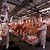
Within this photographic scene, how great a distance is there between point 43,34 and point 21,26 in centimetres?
32

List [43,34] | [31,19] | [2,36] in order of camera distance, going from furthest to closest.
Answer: [31,19], [43,34], [2,36]

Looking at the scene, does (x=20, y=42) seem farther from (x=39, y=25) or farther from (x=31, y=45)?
(x=39, y=25)

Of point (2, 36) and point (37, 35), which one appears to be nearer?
point (2, 36)

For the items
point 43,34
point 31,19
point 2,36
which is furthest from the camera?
point 31,19

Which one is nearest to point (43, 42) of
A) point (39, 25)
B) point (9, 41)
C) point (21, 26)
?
point (39, 25)

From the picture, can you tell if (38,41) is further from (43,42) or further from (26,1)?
(26,1)

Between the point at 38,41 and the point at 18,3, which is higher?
the point at 18,3

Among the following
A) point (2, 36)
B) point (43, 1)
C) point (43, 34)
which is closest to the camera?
point (2, 36)

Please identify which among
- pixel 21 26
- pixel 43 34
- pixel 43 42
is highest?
pixel 21 26

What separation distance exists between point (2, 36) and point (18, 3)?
451 mm

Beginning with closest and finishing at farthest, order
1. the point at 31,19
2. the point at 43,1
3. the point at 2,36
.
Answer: the point at 2,36, the point at 43,1, the point at 31,19

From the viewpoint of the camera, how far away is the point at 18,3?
1475 millimetres

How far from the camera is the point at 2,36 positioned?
135 centimetres

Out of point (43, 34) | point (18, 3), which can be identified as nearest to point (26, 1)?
point (18, 3)
